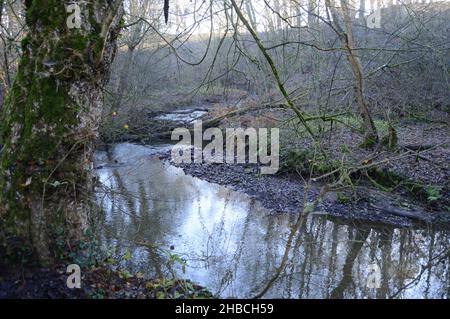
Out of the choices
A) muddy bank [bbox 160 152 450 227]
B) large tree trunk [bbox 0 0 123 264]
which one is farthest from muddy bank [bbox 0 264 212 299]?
muddy bank [bbox 160 152 450 227]

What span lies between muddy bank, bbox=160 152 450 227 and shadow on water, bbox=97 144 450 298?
369 millimetres

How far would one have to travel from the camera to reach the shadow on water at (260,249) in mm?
5699

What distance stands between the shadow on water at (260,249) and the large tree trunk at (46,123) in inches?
28.5

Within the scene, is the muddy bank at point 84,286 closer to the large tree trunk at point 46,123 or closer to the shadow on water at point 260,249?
the large tree trunk at point 46,123

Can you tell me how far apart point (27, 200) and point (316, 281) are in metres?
4.23

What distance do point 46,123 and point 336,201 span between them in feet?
24.3

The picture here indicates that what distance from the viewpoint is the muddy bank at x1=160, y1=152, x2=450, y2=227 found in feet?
27.6

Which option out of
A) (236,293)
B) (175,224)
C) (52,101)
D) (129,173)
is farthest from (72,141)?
(129,173)

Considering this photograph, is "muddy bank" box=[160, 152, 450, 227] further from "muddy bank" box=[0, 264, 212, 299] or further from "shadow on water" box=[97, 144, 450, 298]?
"muddy bank" box=[0, 264, 212, 299]

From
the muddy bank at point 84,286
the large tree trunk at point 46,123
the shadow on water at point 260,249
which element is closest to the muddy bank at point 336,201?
the shadow on water at point 260,249

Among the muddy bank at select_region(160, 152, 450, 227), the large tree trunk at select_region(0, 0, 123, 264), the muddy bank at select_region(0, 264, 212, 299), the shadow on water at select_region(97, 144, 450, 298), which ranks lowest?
the shadow on water at select_region(97, 144, 450, 298)

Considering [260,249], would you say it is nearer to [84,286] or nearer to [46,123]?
[84,286]

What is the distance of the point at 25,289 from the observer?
3.30m
